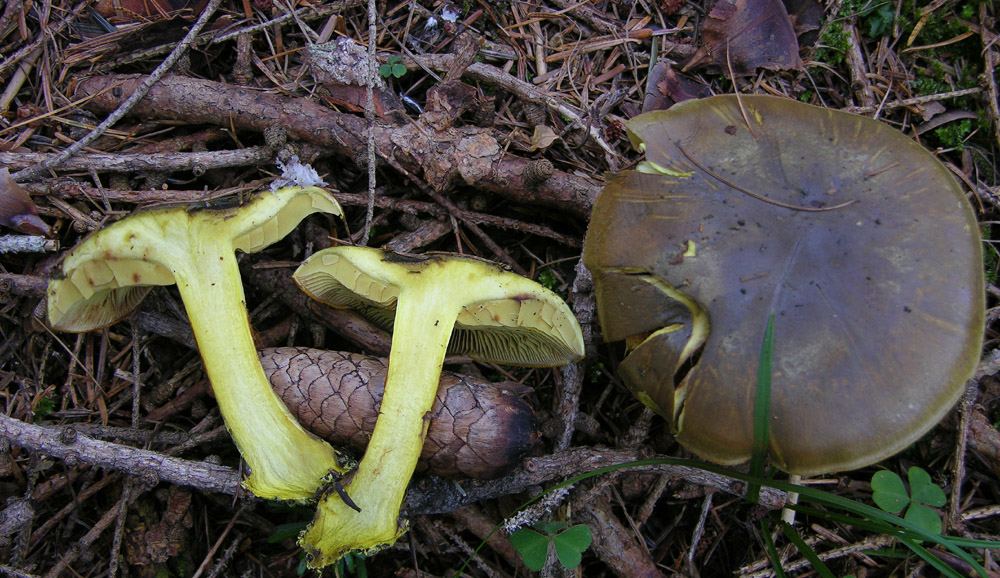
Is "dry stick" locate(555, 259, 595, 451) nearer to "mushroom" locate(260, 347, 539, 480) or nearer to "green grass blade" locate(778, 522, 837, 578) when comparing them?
"mushroom" locate(260, 347, 539, 480)

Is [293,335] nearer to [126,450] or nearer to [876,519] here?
[126,450]

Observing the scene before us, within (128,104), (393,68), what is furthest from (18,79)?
(393,68)

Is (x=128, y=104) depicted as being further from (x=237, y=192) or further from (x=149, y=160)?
(x=237, y=192)

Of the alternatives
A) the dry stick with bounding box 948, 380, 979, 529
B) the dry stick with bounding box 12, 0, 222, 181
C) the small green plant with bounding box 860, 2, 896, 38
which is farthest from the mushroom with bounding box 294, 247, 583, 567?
the small green plant with bounding box 860, 2, 896, 38

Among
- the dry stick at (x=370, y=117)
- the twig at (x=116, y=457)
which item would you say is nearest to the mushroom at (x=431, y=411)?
the twig at (x=116, y=457)

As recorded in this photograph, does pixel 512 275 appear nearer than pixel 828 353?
No

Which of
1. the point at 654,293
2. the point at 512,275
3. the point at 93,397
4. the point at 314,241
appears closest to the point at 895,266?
the point at 654,293

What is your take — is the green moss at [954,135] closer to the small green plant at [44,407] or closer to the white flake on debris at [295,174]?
the white flake on debris at [295,174]
